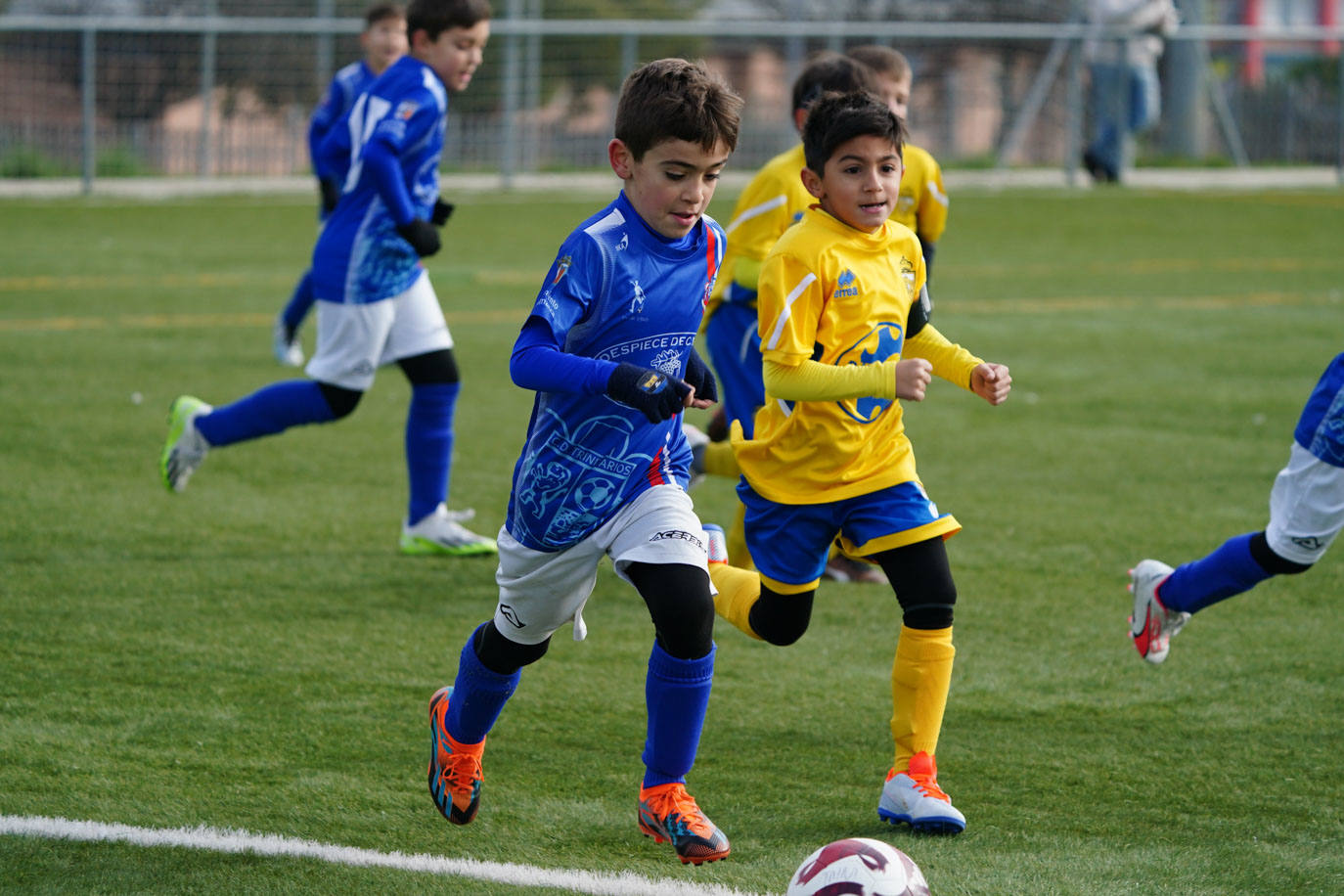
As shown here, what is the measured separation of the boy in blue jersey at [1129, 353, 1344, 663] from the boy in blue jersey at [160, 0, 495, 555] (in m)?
2.48

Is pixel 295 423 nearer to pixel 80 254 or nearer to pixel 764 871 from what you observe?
pixel 764 871

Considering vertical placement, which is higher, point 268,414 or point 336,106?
point 336,106

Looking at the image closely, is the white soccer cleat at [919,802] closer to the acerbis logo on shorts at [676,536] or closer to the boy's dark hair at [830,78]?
the acerbis logo on shorts at [676,536]

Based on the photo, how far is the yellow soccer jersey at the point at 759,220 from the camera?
5660mm

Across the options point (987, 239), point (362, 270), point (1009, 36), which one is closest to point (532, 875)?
point (362, 270)

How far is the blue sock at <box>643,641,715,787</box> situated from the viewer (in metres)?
3.63

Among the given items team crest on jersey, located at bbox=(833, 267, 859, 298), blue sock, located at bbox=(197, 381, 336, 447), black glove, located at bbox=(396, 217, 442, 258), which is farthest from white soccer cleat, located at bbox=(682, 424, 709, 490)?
team crest on jersey, located at bbox=(833, 267, 859, 298)

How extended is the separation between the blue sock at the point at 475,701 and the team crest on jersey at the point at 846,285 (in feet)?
3.91

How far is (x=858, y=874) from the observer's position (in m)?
3.08

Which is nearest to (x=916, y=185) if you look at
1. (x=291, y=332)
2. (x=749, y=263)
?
(x=749, y=263)

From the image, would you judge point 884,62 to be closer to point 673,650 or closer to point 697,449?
point 697,449

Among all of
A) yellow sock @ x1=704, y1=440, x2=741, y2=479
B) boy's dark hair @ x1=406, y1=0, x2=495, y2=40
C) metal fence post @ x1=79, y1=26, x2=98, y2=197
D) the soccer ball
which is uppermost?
boy's dark hair @ x1=406, y1=0, x2=495, y2=40

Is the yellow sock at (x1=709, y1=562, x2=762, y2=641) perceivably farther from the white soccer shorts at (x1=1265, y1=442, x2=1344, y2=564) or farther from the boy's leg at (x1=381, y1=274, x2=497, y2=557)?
the boy's leg at (x1=381, y1=274, x2=497, y2=557)

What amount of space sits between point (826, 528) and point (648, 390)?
999 millimetres
